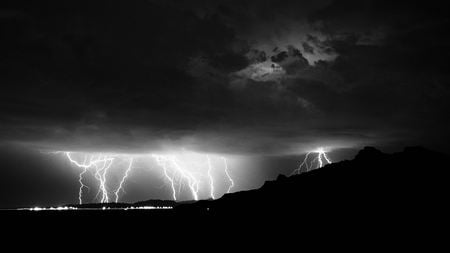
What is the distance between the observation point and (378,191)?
31734mm

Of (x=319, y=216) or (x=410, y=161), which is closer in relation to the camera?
(x=319, y=216)

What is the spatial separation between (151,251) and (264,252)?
8.48 metres

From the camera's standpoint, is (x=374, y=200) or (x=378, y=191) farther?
(x=378, y=191)

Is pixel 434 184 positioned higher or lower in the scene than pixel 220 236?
higher

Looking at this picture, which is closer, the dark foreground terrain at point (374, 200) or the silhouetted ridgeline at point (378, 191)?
the dark foreground terrain at point (374, 200)

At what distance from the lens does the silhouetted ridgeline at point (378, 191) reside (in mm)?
27062

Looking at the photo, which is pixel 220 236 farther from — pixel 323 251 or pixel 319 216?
pixel 323 251

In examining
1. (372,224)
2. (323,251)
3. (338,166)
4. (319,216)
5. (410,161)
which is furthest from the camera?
(338,166)

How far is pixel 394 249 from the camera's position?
779 inches

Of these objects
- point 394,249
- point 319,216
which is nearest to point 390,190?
point 319,216

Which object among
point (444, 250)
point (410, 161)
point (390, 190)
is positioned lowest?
point (444, 250)

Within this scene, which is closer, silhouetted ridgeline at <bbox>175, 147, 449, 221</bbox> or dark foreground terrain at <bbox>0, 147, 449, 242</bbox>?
dark foreground terrain at <bbox>0, 147, 449, 242</bbox>

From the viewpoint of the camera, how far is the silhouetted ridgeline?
27.1 m

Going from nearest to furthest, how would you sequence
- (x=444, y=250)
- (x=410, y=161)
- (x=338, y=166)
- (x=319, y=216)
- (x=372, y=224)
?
(x=444, y=250), (x=372, y=224), (x=319, y=216), (x=410, y=161), (x=338, y=166)
